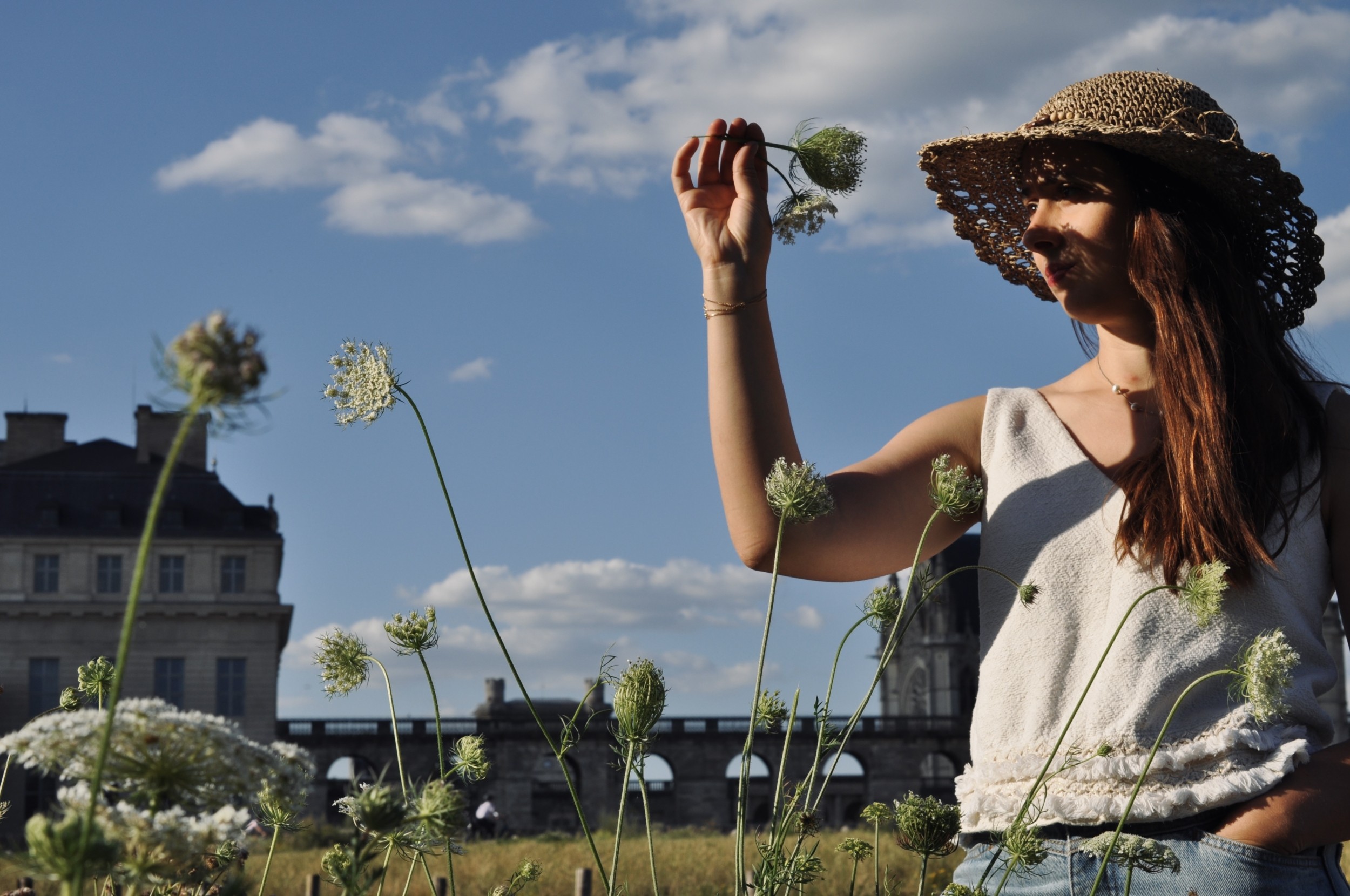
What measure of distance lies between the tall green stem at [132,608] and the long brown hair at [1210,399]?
144cm

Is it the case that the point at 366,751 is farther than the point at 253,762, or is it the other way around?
the point at 366,751

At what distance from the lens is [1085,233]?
6.72 ft

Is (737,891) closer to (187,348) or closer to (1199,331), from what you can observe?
(187,348)

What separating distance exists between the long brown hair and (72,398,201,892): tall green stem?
1.44 metres

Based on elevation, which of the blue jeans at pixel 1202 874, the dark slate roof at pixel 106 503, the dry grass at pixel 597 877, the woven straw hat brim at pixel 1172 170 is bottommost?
the dry grass at pixel 597 877

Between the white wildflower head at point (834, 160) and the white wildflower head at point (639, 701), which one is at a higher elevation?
the white wildflower head at point (834, 160)

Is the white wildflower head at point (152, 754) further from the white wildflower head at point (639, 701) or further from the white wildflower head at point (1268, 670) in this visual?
the white wildflower head at point (1268, 670)

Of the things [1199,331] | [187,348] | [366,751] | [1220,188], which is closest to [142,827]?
[187,348]

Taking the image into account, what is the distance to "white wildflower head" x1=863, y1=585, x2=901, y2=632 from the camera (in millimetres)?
1653

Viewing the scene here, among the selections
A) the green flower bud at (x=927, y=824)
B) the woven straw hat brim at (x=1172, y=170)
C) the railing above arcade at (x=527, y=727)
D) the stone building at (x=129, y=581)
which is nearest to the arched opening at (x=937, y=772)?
the railing above arcade at (x=527, y=727)

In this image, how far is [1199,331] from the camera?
6.51ft

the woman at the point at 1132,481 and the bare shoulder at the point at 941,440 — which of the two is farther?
the bare shoulder at the point at 941,440

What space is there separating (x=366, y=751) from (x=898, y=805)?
155 feet

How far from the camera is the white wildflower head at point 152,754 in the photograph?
2.39 feet
